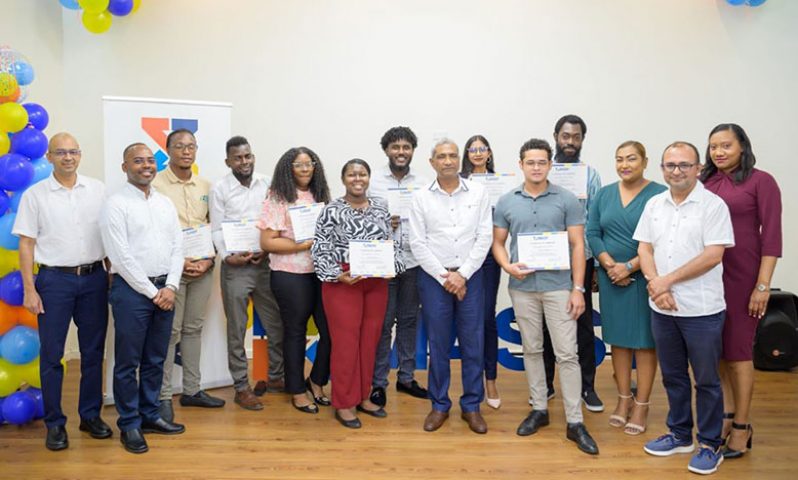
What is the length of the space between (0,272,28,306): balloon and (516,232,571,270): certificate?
9.34 feet

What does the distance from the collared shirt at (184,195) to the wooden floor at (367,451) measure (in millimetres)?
1253

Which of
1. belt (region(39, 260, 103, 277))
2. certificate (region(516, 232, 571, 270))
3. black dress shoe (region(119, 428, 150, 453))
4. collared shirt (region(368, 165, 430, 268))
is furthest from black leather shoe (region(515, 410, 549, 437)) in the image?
belt (region(39, 260, 103, 277))

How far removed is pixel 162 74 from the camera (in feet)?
16.9

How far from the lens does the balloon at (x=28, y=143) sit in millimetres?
3402

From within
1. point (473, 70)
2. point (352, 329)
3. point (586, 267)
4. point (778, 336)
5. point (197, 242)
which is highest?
point (473, 70)

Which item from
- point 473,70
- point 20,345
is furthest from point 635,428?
point 20,345

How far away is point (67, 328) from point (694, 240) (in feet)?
10.9

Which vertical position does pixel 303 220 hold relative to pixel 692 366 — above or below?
above

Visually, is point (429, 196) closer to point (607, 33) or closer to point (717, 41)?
point (607, 33)

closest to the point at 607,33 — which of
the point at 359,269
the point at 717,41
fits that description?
the point at 717,41

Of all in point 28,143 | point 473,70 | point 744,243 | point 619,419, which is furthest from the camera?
point 473,70

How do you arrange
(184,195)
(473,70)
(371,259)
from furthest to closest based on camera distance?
(473,70) → (184,195) → (371,259)

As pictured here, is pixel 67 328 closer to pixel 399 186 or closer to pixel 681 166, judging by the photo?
pixel 399 186

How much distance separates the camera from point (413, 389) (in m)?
4.15
